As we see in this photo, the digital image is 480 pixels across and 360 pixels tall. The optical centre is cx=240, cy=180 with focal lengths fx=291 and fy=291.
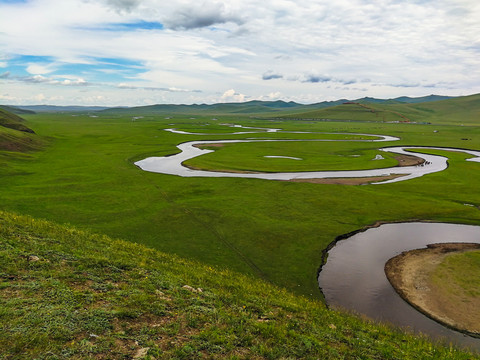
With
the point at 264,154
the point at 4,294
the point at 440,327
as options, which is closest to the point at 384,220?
the point at 440,327

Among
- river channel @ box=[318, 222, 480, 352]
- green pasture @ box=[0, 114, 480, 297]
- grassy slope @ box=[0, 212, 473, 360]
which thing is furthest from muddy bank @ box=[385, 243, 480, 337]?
green pasture @ box=[0, 114, 480, 297]

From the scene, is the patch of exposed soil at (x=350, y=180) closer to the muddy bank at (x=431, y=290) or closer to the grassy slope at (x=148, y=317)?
the muddy bank at (x=431, y=290)

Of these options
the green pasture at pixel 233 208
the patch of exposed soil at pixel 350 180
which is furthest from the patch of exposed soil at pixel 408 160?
the patch of exposed soil at pixel 350 180

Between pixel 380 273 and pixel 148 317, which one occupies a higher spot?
pixel 148 317

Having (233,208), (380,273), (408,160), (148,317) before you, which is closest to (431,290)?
(380,273)

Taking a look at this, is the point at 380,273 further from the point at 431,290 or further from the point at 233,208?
the point at 233,208

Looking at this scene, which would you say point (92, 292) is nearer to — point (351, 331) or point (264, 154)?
point (351, 331)

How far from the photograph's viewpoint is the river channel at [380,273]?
74.2 feet

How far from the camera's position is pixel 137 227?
1539 inches

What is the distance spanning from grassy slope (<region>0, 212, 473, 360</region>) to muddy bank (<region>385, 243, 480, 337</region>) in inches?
277

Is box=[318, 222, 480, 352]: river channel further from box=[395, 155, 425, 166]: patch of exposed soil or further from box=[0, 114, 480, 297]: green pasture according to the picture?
box=[395, 155, 425, 166]: patch of exposed soil

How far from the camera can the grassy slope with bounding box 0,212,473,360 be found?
12336 millimetres

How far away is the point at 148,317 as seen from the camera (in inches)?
588

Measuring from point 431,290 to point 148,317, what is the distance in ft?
83.1
